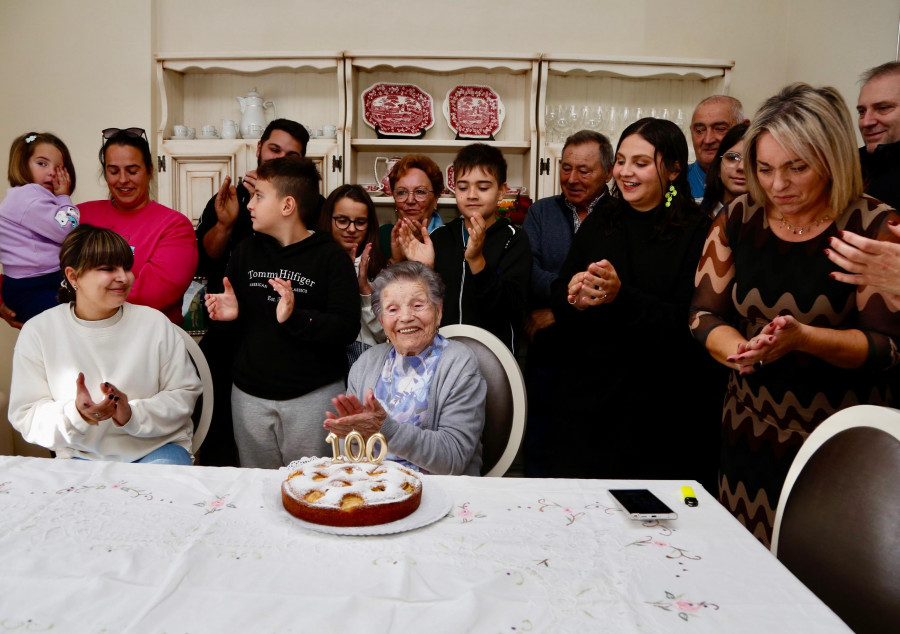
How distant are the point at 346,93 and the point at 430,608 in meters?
3.45

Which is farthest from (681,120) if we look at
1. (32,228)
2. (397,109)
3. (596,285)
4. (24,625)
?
(24,625)

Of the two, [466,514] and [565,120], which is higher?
[565,120]

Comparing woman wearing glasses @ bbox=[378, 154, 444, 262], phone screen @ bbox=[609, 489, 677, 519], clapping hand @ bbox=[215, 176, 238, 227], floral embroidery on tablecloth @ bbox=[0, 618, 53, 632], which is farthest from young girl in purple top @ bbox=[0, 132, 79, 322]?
phone screen @ bbox=[609, 489, 677, 519]

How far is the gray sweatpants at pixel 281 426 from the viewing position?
2.11 meters

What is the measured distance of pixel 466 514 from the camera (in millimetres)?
1159

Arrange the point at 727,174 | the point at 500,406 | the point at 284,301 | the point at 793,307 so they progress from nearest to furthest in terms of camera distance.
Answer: the point at 793,307, the point at 500,406, the point at 284,301, the point at 727,174

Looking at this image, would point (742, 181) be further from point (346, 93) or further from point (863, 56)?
point (346, 93)

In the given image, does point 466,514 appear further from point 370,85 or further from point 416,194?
point 370,85

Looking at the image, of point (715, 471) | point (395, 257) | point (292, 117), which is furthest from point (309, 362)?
point (292, 117)

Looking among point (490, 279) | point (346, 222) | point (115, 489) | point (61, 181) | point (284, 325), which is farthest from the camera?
point (61, 181)

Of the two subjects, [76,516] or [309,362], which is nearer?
[76,516]

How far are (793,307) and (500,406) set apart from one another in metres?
0.71

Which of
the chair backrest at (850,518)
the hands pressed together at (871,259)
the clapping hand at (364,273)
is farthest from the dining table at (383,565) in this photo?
the clapping hand at (364,273)

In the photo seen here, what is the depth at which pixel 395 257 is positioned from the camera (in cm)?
249
